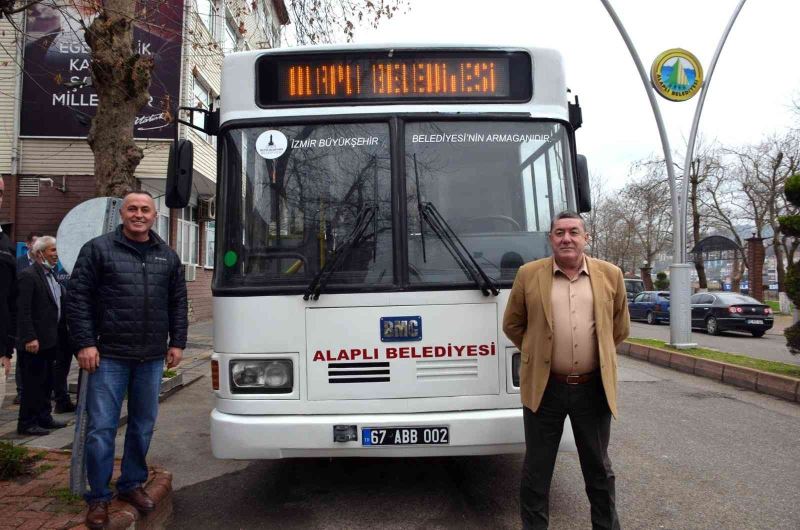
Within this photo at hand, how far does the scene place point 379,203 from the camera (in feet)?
Answer: 13.2

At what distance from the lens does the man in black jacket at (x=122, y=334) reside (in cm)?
348

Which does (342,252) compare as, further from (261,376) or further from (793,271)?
(793,271)

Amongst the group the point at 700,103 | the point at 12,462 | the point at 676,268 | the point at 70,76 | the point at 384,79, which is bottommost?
the point at 12,462

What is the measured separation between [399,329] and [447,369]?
1.29 ft

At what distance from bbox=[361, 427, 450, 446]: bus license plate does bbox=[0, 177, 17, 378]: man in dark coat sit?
226cm

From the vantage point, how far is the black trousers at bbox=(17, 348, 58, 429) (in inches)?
230

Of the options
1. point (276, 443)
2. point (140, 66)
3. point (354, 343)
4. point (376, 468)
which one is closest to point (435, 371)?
point (354, 343)

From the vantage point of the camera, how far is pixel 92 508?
136 inches

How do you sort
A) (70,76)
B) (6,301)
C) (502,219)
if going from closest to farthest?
1. (6,301)
2. (502,219)
3. (70,76)

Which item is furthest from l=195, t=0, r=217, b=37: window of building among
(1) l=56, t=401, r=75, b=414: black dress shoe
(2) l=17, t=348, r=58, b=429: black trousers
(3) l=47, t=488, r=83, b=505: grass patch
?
(3) l=47, t=488, r=83, b=505: grass patch

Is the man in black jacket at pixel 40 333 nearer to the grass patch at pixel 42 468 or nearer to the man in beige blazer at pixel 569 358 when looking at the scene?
the grass patch at pixel 42 468

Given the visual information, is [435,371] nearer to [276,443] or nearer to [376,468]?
[276,443]

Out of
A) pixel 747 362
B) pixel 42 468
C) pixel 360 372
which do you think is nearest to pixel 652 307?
pixel 747 362

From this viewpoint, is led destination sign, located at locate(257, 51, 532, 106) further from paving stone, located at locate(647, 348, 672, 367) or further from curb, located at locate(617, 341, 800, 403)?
paving stone, located at locate(647, 348, 672, 367)
